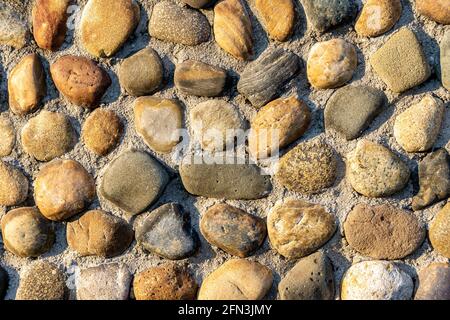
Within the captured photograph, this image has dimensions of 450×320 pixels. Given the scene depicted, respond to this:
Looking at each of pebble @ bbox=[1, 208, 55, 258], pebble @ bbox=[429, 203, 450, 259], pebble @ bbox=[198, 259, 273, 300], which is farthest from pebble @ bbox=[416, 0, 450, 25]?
pebble @ bbox=[1, 208, 55, 258]

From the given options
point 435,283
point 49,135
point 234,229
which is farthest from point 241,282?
point 49,135

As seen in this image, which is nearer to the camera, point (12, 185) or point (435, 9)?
point (435, 9)

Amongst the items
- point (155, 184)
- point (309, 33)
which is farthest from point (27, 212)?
point (309, 33)

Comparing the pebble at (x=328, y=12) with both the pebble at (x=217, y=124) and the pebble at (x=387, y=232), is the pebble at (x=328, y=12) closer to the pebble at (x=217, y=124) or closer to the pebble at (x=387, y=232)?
the pebble at (x=217, y=124)

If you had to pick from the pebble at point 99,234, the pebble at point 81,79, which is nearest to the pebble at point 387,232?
the pebble at point 99,234

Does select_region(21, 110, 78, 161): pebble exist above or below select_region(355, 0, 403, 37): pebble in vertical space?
below

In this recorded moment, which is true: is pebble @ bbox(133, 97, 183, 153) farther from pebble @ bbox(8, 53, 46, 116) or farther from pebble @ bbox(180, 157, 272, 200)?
pebble @ bbox(8, 53, 46, 116)

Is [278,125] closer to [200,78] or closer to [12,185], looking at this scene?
[200,78]
